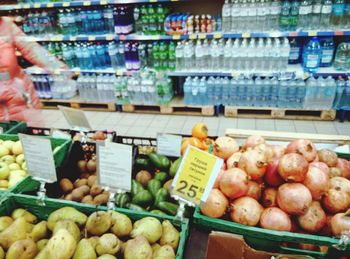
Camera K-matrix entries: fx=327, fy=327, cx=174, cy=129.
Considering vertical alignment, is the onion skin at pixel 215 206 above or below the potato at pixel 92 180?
above

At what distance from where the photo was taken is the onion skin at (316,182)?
4.65ft

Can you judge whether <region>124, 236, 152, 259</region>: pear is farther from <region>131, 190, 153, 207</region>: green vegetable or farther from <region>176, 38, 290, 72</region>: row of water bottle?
<region>176, 38, 290, 72</region>: row of water bottle

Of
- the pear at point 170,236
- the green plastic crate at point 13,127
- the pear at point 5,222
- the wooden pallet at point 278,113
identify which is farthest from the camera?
the wooden pallet at point 278,113

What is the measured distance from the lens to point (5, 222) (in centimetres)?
153

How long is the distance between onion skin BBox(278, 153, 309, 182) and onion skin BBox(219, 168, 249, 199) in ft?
0.55

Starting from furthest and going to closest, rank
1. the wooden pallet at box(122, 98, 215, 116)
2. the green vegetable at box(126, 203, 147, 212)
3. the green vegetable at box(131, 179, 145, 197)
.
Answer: the wooden pallet at box(122, 98, 215, 116) → the green vegetable at box(131, 179, 145, 197) → the green vegetable at box(126, 203, 147, 212)

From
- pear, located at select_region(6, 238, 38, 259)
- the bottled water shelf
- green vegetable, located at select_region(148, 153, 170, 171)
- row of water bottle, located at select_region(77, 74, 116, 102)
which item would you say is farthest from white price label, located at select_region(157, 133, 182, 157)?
row of water bottle, located at select_region(77, 74, 116, 102)

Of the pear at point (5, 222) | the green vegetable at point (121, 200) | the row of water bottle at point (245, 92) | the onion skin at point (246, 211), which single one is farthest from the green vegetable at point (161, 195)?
the row of water bottle at point (245, 92)

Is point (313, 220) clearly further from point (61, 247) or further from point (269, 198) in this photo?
point (61, 247)

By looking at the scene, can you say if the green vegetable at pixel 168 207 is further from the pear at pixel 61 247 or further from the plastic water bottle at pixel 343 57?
the plastic water bottle at pixel 343 57

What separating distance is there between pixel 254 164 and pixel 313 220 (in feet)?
1.10

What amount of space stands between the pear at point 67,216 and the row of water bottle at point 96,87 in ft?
11.9

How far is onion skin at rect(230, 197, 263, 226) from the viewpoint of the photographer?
4.59ft

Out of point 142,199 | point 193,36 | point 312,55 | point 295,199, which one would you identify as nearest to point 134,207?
point 142,199
